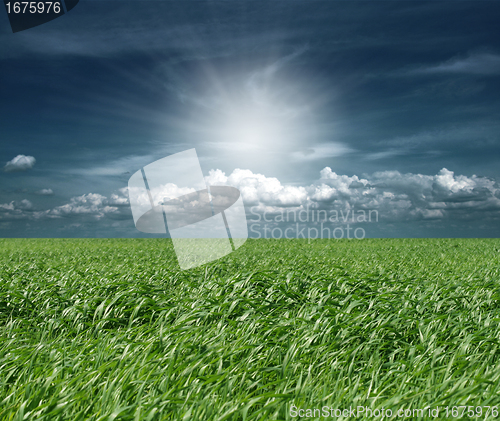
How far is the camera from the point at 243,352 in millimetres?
4137

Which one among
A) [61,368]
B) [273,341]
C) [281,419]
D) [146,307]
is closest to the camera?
[281,419]

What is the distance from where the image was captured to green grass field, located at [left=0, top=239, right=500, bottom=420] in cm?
309

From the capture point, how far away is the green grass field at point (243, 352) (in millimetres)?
3086

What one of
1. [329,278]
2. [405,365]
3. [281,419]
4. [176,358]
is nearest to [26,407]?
[176,358]

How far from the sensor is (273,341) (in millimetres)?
4316

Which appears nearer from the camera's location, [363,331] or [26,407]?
[26,407]

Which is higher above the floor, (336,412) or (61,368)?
(61,368)

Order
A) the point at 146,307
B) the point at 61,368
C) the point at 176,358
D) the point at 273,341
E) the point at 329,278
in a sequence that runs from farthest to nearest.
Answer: the point at 329,278 < the point at 146,307 < the point at 273,341 < the point at 176,358 < the point at 61,368

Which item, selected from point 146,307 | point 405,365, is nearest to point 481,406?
point 405,365

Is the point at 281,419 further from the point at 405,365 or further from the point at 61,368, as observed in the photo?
the point at 61,368

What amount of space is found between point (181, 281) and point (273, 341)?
4.65m

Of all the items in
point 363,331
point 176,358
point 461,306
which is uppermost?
point 176,358

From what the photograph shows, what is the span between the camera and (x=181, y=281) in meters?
8.41

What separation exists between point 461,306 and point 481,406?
12.5 ft
